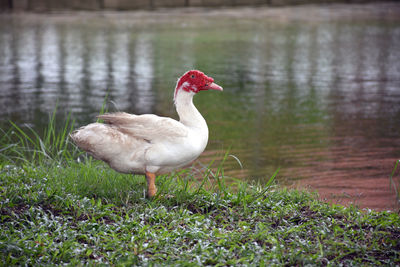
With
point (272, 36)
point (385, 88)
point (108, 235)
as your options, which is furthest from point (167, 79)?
point (108, 235)

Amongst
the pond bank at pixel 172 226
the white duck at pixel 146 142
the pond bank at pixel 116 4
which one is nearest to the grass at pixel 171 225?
the pond bank at pixel 172 226

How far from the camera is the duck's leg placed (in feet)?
15.6

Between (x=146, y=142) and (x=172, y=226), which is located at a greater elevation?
(x=146, y=142)

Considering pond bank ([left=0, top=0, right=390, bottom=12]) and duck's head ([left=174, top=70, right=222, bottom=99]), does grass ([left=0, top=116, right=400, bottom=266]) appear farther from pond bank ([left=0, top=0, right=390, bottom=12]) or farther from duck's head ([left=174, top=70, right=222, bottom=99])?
pond bank ([left=0, top=0, right=390, bottom=12])

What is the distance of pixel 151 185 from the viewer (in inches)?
189

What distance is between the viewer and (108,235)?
4.21 m

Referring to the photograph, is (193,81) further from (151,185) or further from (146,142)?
(151,185)

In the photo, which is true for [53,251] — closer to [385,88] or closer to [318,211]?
[318,211]

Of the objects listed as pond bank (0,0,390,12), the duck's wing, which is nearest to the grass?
the duck's wing

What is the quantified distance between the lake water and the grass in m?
1.02

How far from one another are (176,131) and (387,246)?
1.90 metres

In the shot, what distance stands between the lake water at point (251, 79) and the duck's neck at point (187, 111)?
1666 millimetres

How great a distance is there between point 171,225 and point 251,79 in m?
8.26

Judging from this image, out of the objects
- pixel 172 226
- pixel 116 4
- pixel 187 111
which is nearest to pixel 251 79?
pixel 187 111
